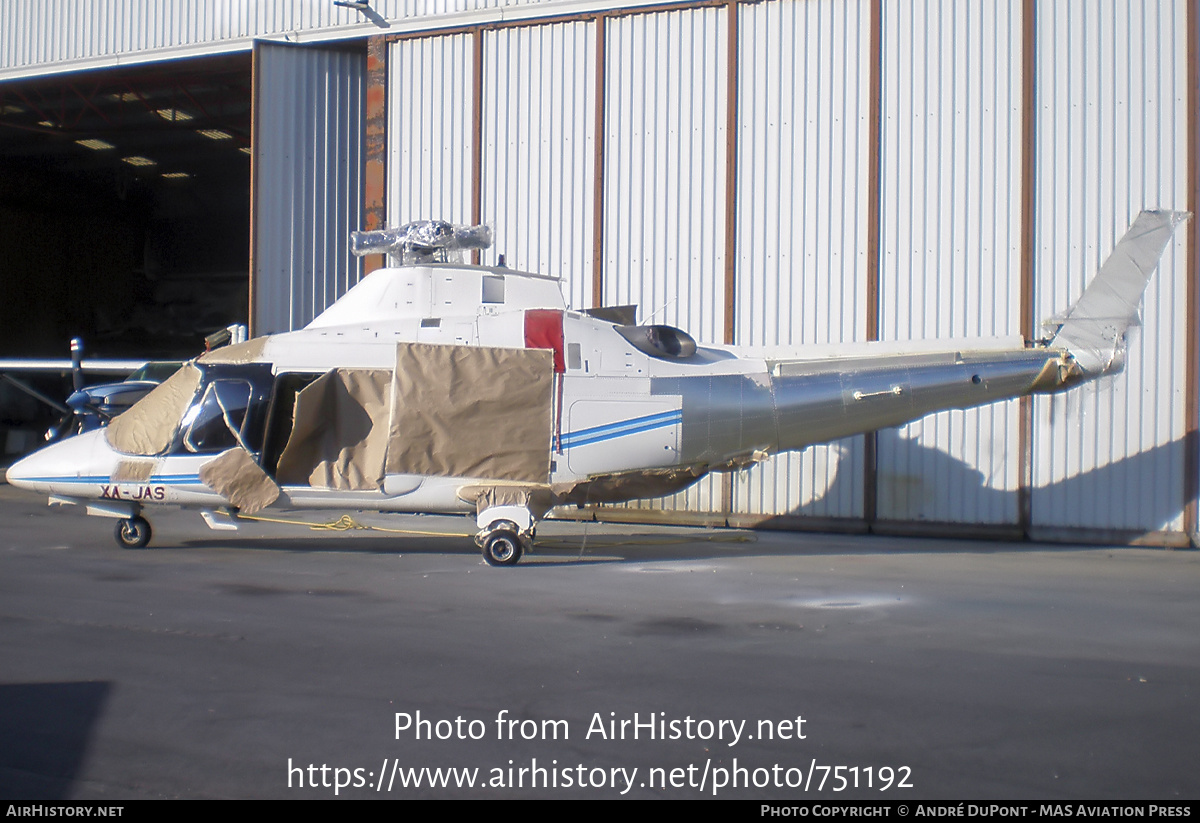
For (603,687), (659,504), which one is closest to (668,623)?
(603,687)

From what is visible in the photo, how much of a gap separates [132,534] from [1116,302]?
11398 mm

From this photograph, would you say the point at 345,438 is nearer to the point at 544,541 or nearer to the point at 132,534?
the point at 132,534

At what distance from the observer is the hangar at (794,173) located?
12844 mm

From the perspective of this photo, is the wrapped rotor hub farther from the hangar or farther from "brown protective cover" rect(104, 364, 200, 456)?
the hangar

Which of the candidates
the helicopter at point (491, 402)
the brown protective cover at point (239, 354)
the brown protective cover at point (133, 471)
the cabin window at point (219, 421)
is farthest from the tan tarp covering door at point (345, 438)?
the brown protective cover at point (133, 471)

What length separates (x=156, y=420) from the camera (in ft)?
33.3

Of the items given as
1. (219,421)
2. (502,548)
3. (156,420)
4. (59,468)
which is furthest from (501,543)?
(59,468)

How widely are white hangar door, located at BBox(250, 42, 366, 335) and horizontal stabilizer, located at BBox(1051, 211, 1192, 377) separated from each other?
11.9 m

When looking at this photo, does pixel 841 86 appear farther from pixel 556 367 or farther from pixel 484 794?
pixel 484 794

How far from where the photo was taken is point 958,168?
1347 centimetres

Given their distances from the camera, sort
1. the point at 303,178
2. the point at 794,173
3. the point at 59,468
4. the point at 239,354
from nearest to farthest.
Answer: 1. the point at 59,468
2. the point at 239,354
3. the point at 794,173
4. the point at 303,178

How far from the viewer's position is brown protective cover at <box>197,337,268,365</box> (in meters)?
10.2

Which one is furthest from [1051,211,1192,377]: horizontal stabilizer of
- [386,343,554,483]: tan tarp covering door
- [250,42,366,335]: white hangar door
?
[250,42,366,335]: white hangar door

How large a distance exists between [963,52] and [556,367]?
8.09 m
